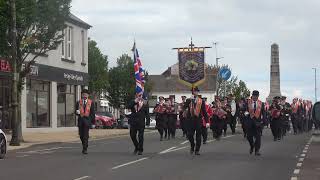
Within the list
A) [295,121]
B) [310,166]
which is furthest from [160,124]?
[310,166]

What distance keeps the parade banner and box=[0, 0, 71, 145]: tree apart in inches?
674

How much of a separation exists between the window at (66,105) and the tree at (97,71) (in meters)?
29.3

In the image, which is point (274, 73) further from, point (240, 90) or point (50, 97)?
point (50, 97)

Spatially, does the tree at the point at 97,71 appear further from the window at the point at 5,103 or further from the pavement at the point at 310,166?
the pavement at the point at 310,166

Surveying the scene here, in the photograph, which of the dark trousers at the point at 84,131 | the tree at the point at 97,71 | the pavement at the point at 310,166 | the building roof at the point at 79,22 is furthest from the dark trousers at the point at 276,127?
the tree at the point at 97,71

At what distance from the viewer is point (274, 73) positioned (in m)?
80.7

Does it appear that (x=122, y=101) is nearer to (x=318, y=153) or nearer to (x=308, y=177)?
(x=318, y=153)

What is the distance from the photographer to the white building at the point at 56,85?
37.2 meters

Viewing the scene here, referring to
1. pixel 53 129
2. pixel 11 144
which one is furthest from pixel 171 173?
pixel 53 129

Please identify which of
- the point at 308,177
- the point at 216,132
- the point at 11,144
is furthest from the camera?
the point at 216,132

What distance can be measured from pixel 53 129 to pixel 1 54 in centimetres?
1471

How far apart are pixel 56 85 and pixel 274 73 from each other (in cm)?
4442

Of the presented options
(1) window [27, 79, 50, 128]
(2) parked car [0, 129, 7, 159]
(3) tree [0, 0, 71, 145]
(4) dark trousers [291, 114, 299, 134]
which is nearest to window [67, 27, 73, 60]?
(1) window [27, 79, 50, 128]

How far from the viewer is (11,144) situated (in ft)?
83.8
